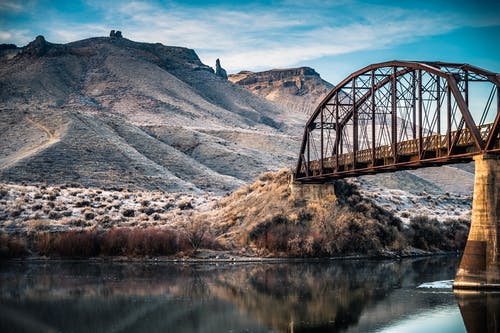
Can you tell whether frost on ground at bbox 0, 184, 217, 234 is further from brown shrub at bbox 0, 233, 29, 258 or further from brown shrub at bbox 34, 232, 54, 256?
brown shrub at bbox 0, 233, 29, 258

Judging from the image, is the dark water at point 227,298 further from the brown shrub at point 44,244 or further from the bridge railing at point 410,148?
the bridge railing at point 410,148

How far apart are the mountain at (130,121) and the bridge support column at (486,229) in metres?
46.4

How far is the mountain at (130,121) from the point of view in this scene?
7656 centimetres

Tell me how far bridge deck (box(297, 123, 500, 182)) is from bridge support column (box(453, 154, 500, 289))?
101cm

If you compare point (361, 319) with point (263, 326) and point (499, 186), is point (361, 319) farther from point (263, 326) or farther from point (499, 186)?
point (499, 186)

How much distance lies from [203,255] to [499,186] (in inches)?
974

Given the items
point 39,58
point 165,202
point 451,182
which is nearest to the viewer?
point 165,202

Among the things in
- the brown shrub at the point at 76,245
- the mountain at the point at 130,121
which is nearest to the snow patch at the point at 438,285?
the brown shrub at the point at 76,245

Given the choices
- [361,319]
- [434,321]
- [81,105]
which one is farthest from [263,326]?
[81,105]

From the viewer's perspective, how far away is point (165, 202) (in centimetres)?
6391

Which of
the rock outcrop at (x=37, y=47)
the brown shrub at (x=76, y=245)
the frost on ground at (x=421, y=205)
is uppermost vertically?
the rock outcrop at (x=37, y=47)

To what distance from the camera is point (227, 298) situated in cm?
3400

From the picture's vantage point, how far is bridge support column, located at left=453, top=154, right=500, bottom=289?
98.8 ft

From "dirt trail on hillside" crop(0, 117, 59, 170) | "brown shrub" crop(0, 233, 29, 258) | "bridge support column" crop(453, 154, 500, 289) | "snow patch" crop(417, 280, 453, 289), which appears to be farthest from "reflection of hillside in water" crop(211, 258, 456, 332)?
"dirt trail on hillside" crop(0, 117, 59, 170)
